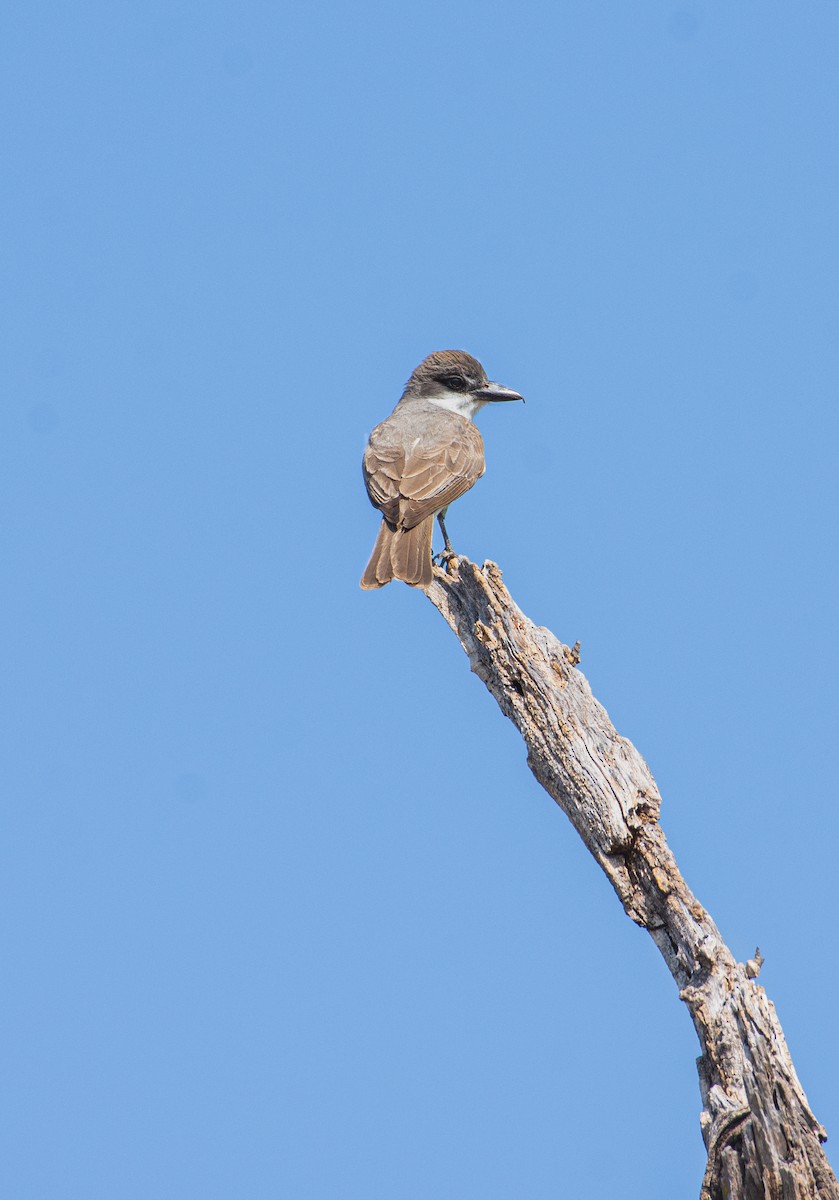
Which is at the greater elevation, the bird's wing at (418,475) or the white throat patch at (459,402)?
the white throat patch at (459,402)

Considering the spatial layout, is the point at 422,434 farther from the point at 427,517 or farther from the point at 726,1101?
the point at 726,1101

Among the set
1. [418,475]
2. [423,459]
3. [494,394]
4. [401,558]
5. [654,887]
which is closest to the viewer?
[654,887]

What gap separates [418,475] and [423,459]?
24 cm

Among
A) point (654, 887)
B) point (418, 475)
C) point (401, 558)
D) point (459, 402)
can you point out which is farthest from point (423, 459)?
point (654, 887)

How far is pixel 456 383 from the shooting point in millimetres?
10992

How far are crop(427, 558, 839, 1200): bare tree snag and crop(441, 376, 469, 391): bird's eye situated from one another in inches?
147

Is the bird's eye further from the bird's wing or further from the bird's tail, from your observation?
the bird's tail

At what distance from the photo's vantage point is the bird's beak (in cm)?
1084

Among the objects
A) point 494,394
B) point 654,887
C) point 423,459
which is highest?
point 494,394

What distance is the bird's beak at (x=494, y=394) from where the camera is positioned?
1084cm

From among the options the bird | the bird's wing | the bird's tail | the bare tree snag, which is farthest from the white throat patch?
the bare tree snag

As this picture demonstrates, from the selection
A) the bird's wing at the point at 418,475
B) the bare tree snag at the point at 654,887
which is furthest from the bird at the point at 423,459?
the bare tree snag at the point at 654,887

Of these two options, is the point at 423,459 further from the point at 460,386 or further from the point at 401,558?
the point at 460,386

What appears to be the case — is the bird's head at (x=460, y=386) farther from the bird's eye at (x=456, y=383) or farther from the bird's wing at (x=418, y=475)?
the bird's wing at (x=418, y=475)
